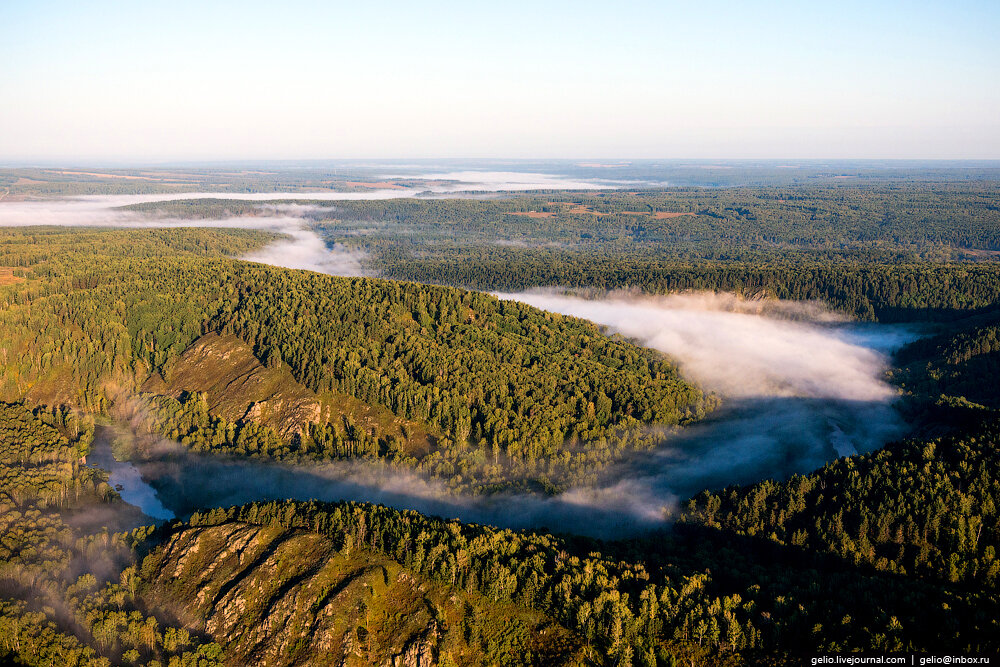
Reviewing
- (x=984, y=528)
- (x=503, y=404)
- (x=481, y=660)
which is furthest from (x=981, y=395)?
(x=481, y=660)

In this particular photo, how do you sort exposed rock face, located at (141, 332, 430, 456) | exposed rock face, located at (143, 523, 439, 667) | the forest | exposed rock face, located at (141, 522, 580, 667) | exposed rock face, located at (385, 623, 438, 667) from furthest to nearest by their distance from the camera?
1. exposed rock face, located at (141, 332, 430, 456)
2. the forest
3. exposed rock face, located at (143, 523, 439, 667)
4. exposed rock face, located at (141, 522, 580, 667)
5. exposed rock face, located at (385, 623, 438, 667)

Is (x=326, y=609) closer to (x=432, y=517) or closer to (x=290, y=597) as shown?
(x=290, y=597)

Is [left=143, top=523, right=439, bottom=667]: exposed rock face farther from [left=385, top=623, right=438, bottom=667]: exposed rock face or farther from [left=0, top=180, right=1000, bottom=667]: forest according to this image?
[left=0, top=180, right=1000, bottom=667]: forest

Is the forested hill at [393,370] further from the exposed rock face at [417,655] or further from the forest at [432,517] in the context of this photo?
the exposed rock face at [417,655]

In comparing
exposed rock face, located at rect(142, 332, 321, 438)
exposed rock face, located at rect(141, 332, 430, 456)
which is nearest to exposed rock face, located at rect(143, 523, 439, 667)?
exposed rock face, located at rect(141, 332, 430, 456)

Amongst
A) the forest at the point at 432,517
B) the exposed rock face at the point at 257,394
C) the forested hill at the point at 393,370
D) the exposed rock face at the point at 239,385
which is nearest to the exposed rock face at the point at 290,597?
the forest at the point at 432,517

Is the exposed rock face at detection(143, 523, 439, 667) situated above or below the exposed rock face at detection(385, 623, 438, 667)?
above

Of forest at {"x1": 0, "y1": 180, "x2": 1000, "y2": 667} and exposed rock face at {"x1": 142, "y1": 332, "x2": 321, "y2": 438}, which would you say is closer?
forest at {"x1": 0, "y1": 180, "x2": 1000, "y2": 667}

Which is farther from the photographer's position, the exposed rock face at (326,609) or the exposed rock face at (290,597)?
the exposed rock face at (290,597)

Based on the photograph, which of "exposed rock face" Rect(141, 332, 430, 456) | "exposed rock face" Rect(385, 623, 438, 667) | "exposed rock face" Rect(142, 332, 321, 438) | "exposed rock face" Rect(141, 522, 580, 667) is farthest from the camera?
"exposed rock face" Rect(142, 332, 321, 438)
